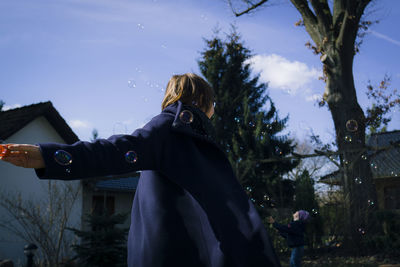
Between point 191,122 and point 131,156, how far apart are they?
40 centimetres

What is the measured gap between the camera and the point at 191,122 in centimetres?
209

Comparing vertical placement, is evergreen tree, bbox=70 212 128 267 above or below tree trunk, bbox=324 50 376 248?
below

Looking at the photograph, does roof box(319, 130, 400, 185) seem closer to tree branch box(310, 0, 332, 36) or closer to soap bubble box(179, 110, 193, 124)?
tree branch box(310, 0, 332, 36)

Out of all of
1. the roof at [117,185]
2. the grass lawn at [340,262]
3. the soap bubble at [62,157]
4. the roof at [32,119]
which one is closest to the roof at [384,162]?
the grass lawn at [340,262]

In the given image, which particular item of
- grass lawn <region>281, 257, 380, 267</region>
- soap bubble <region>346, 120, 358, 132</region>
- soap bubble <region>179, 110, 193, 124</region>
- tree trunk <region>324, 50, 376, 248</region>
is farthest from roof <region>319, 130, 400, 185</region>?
soap bubble <region>179, 110, 193, 124</region>

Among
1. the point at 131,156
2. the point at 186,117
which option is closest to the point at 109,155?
the point at 131,156

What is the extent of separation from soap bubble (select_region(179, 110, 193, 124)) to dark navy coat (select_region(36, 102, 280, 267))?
0.01 metres

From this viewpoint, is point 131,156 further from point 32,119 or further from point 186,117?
point 32,119

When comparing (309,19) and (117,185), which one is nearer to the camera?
(309,19)

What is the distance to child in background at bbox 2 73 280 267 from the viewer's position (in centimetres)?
171

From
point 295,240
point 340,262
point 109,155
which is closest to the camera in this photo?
point 109,155

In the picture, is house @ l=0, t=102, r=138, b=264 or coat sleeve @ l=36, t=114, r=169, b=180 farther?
house @ l=0, t=102, r=138, b=264

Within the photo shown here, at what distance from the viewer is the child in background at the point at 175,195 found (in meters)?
1.71

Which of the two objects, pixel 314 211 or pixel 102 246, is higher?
pixel 314 211
